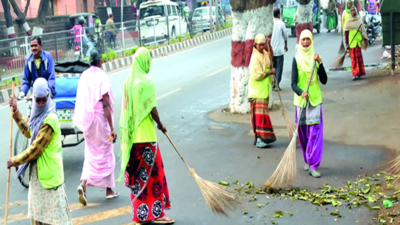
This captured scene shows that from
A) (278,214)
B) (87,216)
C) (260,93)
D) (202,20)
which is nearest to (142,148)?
(87,216)

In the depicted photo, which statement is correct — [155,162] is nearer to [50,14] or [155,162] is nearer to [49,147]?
[49,147]

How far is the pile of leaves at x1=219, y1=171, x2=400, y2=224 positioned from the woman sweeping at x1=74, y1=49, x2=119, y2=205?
4.52 feet

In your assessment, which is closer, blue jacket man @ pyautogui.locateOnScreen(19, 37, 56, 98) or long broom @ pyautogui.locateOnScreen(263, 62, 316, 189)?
long broom @ pyautogui.locateOnScreen(263, 62, 316, 189)

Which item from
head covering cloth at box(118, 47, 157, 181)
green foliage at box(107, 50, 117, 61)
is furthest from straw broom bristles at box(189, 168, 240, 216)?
green foliage at box(107, 50, 117, 61)

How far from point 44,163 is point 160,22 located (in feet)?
63.2

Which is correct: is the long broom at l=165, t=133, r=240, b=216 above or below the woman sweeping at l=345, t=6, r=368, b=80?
below

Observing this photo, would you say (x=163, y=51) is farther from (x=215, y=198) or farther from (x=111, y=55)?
(x=215, y=198)

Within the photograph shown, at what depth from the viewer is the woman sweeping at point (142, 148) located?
499 centimetres

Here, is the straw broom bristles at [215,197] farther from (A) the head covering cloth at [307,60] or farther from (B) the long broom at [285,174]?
(A) the head covering cloth at [307,60]

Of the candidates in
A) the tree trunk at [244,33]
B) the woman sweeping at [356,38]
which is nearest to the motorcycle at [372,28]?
the woman sweeping at [356,38]

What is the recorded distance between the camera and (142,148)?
5012 mm

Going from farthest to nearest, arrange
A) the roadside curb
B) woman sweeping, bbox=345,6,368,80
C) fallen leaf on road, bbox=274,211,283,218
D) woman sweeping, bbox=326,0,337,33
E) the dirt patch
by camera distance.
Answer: woman sweeping, bbox=326,0,337,33
the roadside curb
woman sweeping, bbox=345,6,368,80
the dirt patch
fallen leaf on road, bbox=274,211,283,218

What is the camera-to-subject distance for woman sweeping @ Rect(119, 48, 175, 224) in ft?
16.4

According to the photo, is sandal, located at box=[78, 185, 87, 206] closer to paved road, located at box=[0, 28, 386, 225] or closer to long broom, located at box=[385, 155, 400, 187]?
paved road, located at box=[0, 28, 386, 225]
